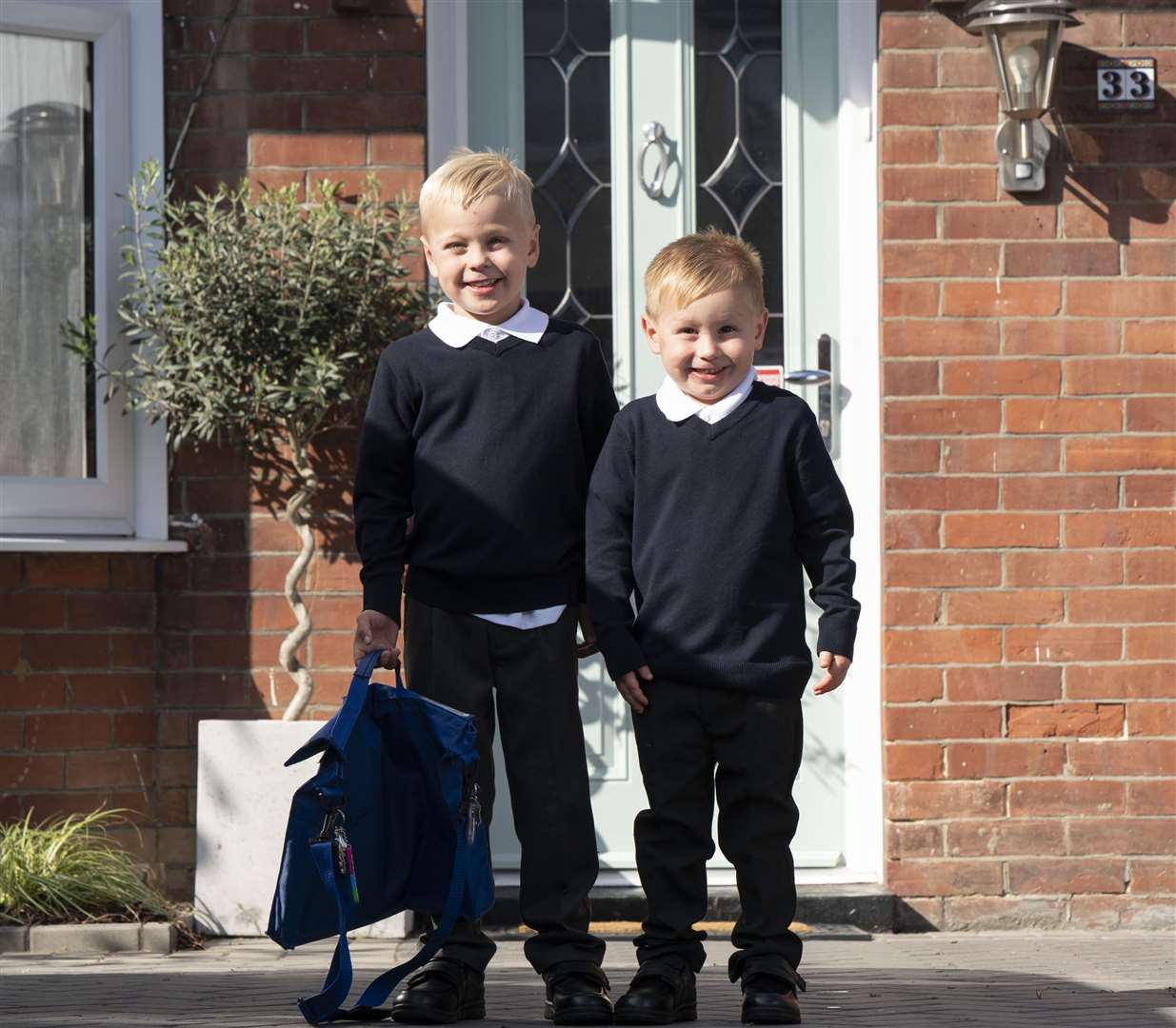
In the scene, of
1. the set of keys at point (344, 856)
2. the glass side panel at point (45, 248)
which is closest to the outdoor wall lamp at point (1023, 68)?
the glass side panel at point (45, 248)

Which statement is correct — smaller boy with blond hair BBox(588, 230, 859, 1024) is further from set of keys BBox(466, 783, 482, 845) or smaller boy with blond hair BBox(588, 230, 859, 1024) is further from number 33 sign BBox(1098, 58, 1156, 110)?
number 33 sign BBox(1098, 58, 1156, 110)

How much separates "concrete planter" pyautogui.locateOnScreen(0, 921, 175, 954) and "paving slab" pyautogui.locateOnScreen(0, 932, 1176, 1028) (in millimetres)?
58

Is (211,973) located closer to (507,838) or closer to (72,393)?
(507,838)

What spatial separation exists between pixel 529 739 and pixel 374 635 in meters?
0.38

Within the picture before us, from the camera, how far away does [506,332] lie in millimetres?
3617

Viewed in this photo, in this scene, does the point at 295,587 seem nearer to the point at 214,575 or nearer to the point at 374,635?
the point at 214,575

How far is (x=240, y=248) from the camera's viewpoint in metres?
4.73

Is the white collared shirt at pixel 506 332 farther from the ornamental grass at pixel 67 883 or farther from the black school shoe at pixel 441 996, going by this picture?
the ornamental grass at pixel 67 883

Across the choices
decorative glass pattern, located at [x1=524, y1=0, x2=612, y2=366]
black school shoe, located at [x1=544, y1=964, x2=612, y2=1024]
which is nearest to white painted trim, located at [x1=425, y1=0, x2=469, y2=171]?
decorative glass pattern, located at [x1=524, y1=0, x2=612, y2=366]

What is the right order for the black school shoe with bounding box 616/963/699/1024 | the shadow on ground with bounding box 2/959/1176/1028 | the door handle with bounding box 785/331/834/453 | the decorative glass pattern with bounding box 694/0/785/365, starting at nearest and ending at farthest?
1. the black school shoe with bounding box 616/963/699/1024
2. the shadow on ground with bounding box 2/959/1176/1028
3. the door handle with bounding box 785/331/834/453
4. the decorative glass pattern with bounding box 694/0/785/365

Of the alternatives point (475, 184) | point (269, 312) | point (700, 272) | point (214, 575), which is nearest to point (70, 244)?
point (269, 312)

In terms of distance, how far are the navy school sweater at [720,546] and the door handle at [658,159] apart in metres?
1.98

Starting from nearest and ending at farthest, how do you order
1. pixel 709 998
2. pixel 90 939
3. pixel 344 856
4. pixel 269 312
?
1. pixel 344 856
2. pixel 709 998
3. pixel 90 939
4. pixel 269 312

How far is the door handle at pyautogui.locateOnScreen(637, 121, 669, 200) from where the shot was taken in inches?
211
